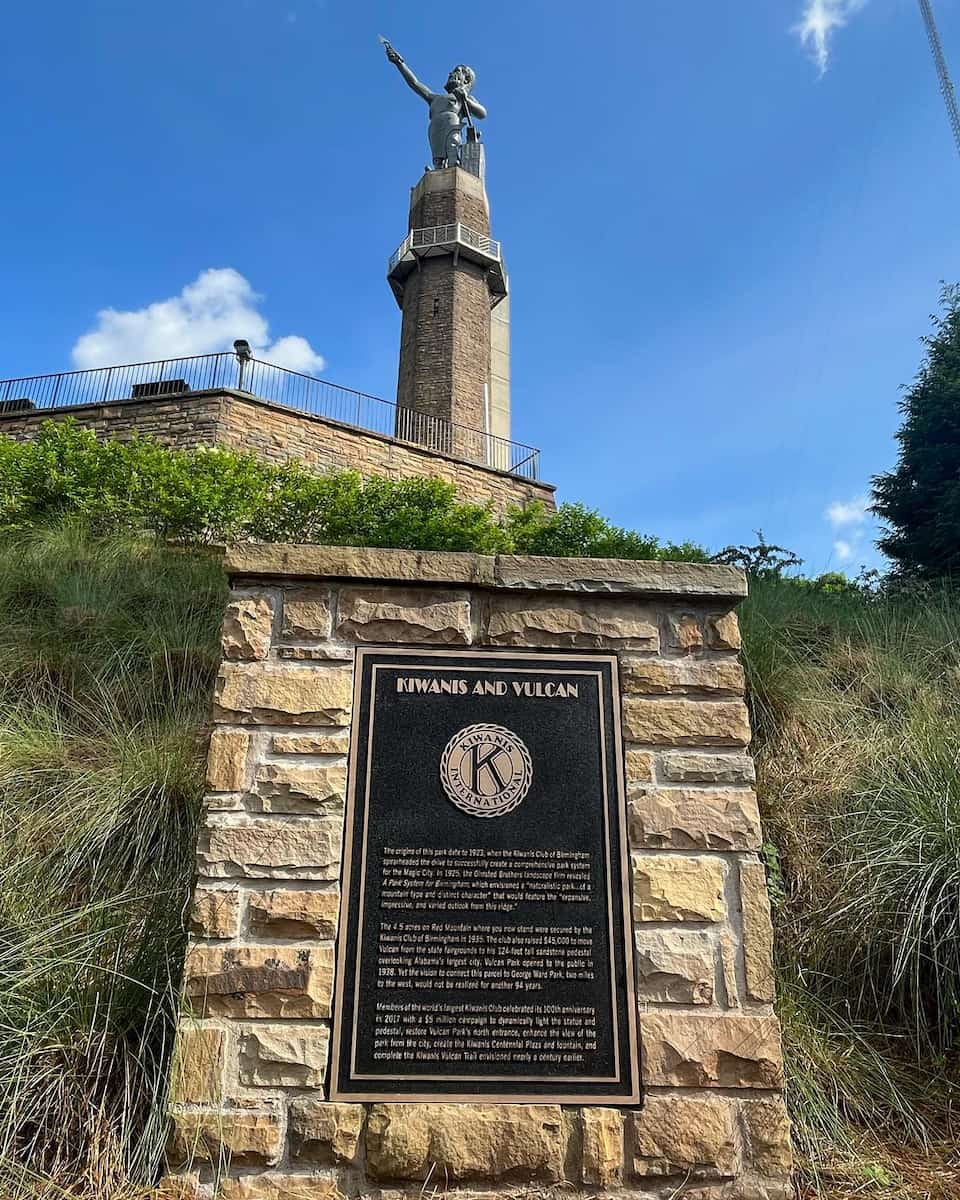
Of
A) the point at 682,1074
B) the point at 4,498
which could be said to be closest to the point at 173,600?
the point at 682,1074

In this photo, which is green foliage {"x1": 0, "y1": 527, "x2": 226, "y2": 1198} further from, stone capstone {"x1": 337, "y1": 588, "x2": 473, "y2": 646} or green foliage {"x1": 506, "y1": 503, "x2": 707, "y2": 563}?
green foliage {"x1": 506, "y1": 503, "x2": 707, "y2": 563}

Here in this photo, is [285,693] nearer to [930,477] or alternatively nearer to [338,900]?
[338,900]

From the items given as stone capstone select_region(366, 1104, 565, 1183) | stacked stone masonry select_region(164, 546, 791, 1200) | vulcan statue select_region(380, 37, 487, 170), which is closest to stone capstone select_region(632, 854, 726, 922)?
stacked stone masonry select_region(164, 546, 791, 1200)

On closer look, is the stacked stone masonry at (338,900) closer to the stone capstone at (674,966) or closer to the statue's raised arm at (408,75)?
the stone capstone at (674,966)

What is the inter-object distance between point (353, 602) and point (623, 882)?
4.68ft

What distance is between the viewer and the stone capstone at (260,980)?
103 inches

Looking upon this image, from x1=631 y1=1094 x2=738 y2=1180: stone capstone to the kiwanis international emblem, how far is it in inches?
41.7

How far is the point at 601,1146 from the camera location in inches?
99.4

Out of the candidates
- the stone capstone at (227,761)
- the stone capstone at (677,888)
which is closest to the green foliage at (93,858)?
the stone capstone at (227,761)

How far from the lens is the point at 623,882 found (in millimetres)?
2824

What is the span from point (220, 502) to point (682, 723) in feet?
28.4

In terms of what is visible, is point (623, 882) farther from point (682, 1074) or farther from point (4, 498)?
point (4, 498)

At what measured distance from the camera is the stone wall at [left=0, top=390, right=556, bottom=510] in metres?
16.1

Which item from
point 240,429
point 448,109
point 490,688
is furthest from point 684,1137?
point 448,109
